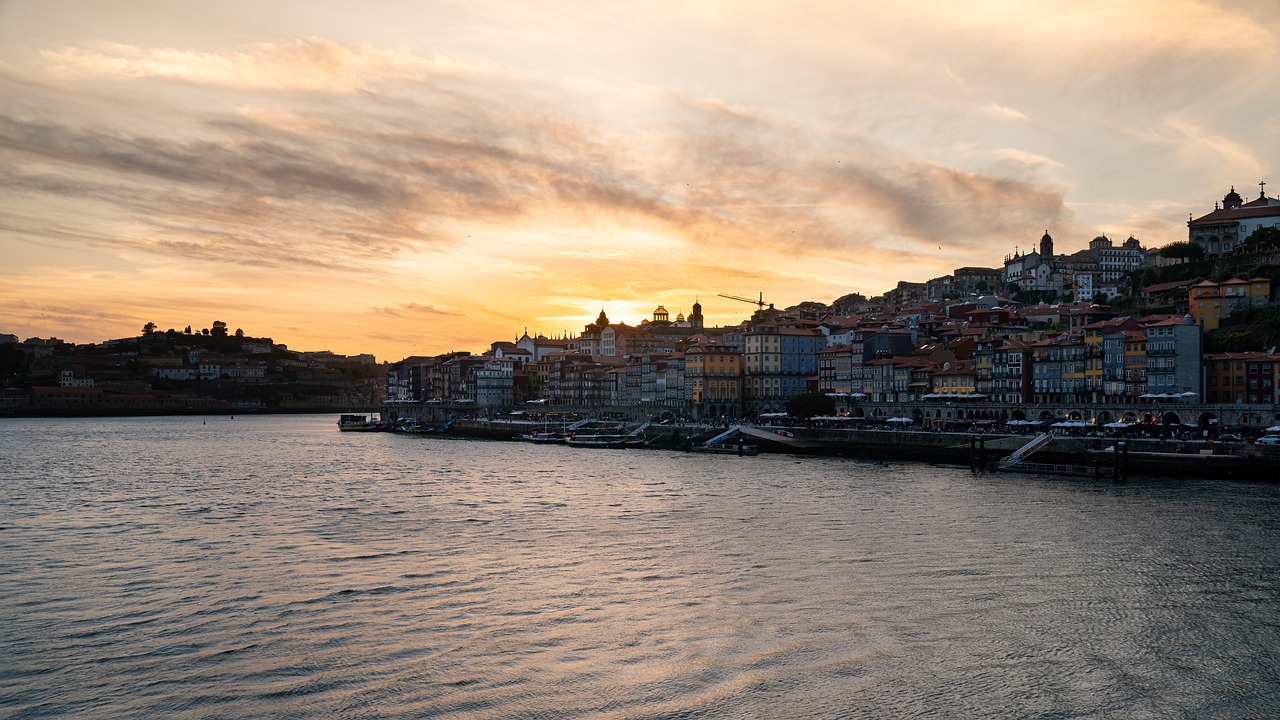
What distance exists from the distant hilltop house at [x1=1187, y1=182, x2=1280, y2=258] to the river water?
69.8 metres

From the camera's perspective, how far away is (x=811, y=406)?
82625 millimetres

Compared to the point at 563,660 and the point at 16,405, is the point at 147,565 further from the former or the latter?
the point at 16,405

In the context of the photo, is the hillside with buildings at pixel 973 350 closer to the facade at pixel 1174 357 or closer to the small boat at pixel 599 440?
the facade at pixel 1174 357

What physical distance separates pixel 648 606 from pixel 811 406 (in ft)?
214

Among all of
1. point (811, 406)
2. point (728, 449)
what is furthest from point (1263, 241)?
point (728, 449)

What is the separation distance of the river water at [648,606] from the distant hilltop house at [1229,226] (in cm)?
6984

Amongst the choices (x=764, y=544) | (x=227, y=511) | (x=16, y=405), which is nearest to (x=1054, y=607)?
(x=764, y=544)

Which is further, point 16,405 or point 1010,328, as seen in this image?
point 16,405

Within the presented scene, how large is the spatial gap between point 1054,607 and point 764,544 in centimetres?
869

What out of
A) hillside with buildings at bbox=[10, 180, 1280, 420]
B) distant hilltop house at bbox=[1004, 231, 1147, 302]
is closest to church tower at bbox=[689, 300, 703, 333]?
hillside with buildings at bbox=[10, 180, 1280, 420]

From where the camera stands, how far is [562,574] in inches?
882

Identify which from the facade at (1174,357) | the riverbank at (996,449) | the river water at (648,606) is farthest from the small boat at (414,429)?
the facade at (1174,357)

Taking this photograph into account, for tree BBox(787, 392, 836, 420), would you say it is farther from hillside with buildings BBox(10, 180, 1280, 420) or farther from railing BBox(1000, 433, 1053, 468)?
railing BBox(1000, 433, 1053, 468)

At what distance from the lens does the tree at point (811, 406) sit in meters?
82.6
